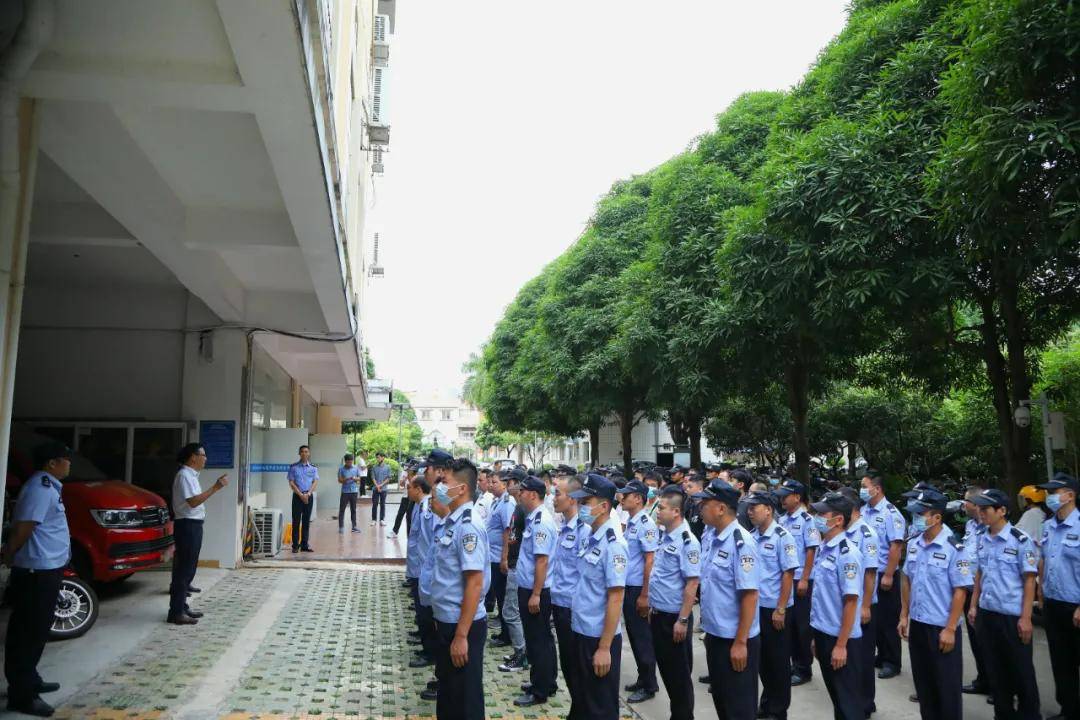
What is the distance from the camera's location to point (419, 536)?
24.7 ft

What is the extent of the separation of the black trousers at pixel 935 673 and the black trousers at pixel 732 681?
4.34 feet

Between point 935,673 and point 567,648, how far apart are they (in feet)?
7.96

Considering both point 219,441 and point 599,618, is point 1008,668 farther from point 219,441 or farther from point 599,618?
point 219,441

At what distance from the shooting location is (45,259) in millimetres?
9258

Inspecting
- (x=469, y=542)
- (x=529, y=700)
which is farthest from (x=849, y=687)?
(x=469, y=542)

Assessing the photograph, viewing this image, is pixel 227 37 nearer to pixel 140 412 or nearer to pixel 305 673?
pixel 305 673

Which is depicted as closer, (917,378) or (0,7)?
(0,7)

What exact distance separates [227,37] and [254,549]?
32.9 feet

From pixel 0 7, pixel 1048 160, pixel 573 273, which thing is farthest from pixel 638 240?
pixel 0 7

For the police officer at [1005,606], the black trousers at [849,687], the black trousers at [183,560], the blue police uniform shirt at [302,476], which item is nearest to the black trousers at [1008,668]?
the police officer at [1005,606]

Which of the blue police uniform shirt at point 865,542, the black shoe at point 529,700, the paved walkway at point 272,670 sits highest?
the blue police uniform shirt at point 865,542

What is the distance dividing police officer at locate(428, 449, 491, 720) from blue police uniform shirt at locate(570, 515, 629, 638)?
0.58 metres

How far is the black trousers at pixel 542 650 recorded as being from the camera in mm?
5824

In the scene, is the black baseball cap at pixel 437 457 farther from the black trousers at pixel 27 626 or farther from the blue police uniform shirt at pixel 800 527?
the blue police uniform shirt at pixel 800 527
